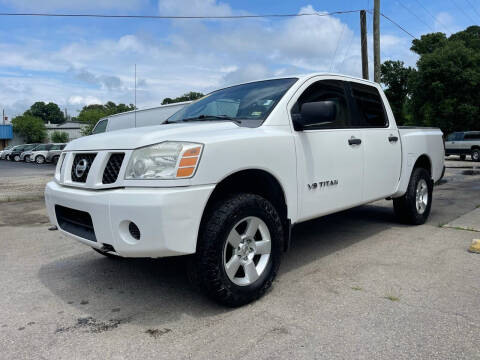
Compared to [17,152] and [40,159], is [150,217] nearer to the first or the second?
[40,159]

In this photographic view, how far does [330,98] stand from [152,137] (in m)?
2.11

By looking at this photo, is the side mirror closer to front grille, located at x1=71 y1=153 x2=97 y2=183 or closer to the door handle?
the door handle

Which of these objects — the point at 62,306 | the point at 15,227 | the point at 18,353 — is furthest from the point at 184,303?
the point at 15,227

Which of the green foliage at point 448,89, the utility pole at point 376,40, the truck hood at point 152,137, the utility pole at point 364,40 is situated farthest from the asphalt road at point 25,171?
the green foliage at point 448,89

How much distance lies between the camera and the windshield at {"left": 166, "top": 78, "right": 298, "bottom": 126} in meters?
3.52

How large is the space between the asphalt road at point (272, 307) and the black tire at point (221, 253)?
0.44 ft

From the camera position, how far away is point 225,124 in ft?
10.8

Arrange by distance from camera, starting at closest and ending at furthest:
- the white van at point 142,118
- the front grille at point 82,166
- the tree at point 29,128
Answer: the front grille at point 82,166, the white van at point 142,118, the tree at point 29,128

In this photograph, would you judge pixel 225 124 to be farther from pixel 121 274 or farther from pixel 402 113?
pixel 402 113

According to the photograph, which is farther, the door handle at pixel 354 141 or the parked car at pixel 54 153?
the parked car at pixel 54 153

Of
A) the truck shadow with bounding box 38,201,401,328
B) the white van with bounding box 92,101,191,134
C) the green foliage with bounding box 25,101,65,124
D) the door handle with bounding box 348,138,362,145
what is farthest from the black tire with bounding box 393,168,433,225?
the green foliage with bounding box 25,101,65,124

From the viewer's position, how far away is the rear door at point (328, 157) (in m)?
3.52

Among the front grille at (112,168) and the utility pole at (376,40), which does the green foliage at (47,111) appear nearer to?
the utility pole at (376,40)

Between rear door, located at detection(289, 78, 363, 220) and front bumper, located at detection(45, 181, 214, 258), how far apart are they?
3.66ft
